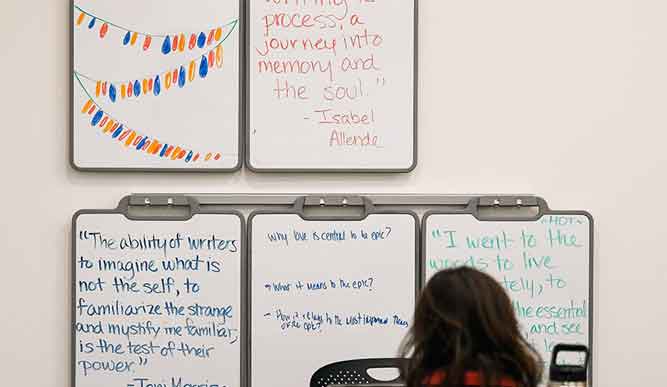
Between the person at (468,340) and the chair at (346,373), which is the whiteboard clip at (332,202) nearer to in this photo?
the chair at (346,373)

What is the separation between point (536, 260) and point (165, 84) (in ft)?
3.56

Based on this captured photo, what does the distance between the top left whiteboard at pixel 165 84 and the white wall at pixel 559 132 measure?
7 cm

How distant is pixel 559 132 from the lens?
2648mm

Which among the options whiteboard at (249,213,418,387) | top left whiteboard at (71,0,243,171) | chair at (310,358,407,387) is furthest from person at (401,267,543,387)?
top left whiteboard at (71,0,243,171)

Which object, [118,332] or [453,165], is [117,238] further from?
[453,165]

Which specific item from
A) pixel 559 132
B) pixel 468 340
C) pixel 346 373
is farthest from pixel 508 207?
pixel 468 340

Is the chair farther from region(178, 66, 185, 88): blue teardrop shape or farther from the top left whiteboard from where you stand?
region(178, 66, 185, 88): blue teardrop shape

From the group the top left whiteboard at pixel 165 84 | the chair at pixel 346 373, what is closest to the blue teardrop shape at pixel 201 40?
the top left whiteboard at pixel 165 84

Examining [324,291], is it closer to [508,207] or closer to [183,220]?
[183,220]

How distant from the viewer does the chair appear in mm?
2129

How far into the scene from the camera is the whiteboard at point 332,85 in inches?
102

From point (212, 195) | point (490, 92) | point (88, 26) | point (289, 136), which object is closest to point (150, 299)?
point (212, 195)

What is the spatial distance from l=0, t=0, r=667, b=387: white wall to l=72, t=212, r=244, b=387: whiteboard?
12 centimetres
